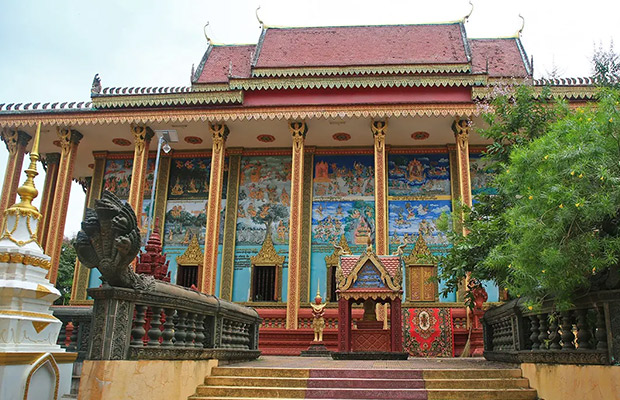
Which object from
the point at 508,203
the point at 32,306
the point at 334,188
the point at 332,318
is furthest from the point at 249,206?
the point at 32,306

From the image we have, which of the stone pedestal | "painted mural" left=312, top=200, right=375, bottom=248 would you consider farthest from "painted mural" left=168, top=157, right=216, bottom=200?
the stone pedestal

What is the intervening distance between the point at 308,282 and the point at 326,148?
4.03 meters

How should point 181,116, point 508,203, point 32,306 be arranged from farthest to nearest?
point 181,116 < point 508,203 < point 32,306

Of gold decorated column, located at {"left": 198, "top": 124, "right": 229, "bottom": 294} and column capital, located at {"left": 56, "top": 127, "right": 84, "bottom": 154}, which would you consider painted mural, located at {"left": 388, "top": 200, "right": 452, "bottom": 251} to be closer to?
gold decorated column, located at {"left": 198, "top": 124, "right": 229, "bottom": 294}

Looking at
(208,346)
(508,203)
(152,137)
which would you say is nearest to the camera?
(208,346)

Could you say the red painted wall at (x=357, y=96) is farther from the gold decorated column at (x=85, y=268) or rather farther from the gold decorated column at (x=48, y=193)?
the gold decorated column at (x=48, y=193)

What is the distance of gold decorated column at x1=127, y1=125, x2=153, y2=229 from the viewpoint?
14.2m

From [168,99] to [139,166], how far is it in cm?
192

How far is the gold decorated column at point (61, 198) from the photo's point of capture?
47.1 feet

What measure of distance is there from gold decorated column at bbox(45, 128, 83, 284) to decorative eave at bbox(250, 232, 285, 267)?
508 centimetres

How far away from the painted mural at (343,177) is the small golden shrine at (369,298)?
270 inches

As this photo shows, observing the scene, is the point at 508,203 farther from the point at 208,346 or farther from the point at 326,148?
the point at 326,148

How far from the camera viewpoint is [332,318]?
1381cm

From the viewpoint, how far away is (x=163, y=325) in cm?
509
